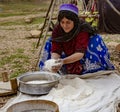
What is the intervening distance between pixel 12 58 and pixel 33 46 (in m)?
1.48

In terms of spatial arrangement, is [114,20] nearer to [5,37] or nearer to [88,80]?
[5,37]

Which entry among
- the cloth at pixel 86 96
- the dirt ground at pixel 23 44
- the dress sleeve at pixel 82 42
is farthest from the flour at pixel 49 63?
the dirt ground at pixel 23 44

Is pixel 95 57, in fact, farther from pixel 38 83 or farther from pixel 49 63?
pixel 38 83

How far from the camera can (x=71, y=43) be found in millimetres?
3979

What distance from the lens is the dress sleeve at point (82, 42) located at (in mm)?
3826

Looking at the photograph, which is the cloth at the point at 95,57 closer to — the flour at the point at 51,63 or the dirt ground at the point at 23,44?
the flour at the point at 51,63

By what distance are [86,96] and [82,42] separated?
685 mm

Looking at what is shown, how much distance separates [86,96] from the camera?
342 centimetres

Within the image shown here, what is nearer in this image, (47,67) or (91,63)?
(47,67)

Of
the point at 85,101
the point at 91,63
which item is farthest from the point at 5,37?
the point at 85,101

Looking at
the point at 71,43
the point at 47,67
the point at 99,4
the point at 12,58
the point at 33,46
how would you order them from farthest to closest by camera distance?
1. the point at 99,4
2. the point at 33,46
3. the point at 12,58
4. the point at 71,43
5. the point at 47,67

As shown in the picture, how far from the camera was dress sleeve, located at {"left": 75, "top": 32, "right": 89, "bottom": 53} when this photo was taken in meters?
3.83

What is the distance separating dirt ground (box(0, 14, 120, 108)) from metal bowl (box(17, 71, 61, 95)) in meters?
1.79

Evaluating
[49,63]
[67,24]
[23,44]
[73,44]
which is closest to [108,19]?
[23,44]
